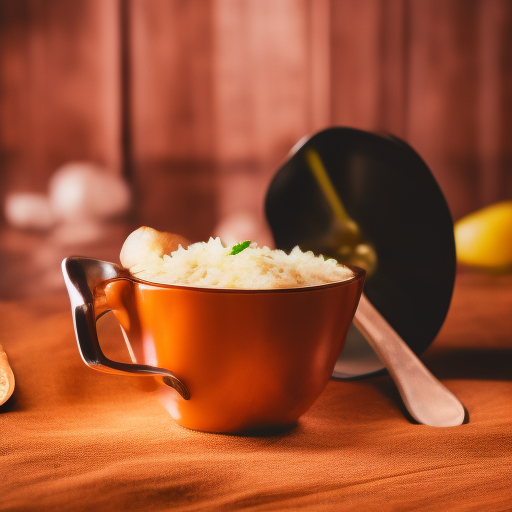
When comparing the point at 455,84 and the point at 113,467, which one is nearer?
the point at 113,467

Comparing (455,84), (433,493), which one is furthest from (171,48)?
(433,493)

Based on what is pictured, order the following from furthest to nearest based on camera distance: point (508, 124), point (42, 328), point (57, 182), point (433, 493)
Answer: point (508, 124) < point (57, 182) < point (42, 328) < point (433, 493)

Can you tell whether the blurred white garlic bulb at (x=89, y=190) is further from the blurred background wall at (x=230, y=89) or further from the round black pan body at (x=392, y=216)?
the round black pan body at (x=392, y=216)

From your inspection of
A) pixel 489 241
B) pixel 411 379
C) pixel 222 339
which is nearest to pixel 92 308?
pixel 222 339

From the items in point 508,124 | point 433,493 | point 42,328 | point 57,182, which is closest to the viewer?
point 433,493

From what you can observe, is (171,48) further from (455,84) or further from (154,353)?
(154,353)

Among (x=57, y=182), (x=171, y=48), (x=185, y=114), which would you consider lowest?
(x=57, y=182)

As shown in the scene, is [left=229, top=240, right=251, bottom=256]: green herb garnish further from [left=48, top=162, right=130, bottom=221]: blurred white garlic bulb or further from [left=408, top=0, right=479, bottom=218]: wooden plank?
[left=408, top=0, right=479, bottom=218]: wooden plank

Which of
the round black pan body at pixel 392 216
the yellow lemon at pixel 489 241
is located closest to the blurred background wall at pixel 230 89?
the yellow lemon at pixel 489 241
